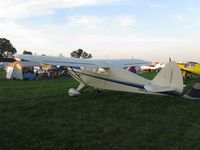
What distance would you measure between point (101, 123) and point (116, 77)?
14.2ft

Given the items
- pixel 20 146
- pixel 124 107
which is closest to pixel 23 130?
pixel 20 146

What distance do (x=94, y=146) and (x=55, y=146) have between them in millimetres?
777

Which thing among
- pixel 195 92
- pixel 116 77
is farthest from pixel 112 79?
pixel 195 92

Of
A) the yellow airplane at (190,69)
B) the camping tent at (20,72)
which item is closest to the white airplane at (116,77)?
the camping tent at (20,72)

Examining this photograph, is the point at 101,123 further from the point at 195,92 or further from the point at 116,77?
the point at 195,92

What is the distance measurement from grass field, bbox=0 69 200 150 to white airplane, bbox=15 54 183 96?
0.61 metres

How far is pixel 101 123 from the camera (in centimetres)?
812

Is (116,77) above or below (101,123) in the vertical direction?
above

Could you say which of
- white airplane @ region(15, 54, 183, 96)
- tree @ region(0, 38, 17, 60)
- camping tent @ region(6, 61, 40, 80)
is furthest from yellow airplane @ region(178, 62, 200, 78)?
tree @ region(0, 38, 17, 60)

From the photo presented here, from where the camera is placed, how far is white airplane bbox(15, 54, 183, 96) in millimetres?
10273

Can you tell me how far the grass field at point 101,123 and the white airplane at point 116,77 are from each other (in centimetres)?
61

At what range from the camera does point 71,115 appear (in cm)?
915

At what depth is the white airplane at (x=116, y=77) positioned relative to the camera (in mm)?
10273

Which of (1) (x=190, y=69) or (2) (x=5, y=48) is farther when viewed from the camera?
(2) (x=5, y=48)
